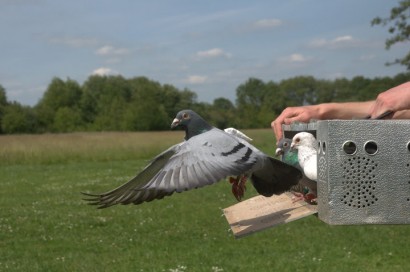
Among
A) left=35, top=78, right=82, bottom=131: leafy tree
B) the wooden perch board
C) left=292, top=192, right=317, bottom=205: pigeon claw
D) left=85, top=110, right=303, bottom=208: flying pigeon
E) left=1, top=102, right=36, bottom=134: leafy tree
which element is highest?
left=35, top=78, right=82, bottom=131: leafy tree

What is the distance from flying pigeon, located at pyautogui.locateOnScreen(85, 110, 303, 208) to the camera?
8.86 feet

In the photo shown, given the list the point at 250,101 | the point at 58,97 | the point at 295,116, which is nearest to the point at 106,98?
the point at 58,97

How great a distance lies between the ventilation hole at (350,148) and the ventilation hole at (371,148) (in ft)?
0.15

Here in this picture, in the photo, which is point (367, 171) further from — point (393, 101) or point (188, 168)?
point (188, 168)

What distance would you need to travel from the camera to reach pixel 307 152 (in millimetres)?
3225

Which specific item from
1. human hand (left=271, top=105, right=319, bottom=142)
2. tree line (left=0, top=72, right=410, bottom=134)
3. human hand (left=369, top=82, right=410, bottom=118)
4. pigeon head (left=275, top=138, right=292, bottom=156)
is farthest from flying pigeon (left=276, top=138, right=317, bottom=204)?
tree line (left=0, top=72, right=410, bottom=134)

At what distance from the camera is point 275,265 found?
28.7 feet

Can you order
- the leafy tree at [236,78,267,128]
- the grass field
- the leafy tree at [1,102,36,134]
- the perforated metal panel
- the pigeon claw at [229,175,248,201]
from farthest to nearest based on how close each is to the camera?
the leafy tree at [1,102,36,134], the leafy tree at [236,78,267,128], the grass field, the pigeon claw at [229,175,248,201], the perforated metal panel

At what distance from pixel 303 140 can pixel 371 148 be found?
660mm

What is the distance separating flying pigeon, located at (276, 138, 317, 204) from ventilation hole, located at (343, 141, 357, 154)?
1.77ft

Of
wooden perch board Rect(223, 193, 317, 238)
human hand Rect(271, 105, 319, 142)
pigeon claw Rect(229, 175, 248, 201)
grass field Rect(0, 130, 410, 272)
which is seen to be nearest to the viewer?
wooden perch board Rect(223, 193, 317, 238)

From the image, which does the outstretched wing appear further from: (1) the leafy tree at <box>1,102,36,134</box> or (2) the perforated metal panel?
(1) the leafy tree at <box>1,102,36,134</box>

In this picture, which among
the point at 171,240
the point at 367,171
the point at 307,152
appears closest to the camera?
the point at 367,171

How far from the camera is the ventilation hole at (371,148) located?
2.65 m
